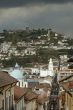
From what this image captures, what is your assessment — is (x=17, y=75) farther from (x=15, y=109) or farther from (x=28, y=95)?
(x=15, y=109)

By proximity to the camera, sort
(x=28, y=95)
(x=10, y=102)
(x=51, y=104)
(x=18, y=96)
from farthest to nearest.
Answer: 1. (x=51, y=104)
2. (x=28, y=95)
3. (x=18, y=96)
4. (x=10, y=102)

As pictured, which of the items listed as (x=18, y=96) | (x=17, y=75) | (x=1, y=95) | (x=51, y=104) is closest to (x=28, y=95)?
(x=18, y=96)

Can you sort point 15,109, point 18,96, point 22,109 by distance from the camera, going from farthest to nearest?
point 22,109 → point 18,96 → point 15,109

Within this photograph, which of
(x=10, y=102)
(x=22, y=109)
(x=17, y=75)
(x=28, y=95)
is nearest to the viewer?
(x=10, y=102)

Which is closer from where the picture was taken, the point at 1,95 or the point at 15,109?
the point at 1,95

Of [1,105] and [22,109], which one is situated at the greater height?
[1,105]

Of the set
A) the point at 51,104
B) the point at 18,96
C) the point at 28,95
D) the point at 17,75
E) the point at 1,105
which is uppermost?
the point at 1,105

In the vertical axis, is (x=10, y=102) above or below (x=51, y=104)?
above

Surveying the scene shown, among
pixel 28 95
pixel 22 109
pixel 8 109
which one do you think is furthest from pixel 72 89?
pixel 28 95

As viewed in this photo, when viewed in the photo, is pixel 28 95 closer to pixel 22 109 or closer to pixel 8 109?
pixel 22 109
